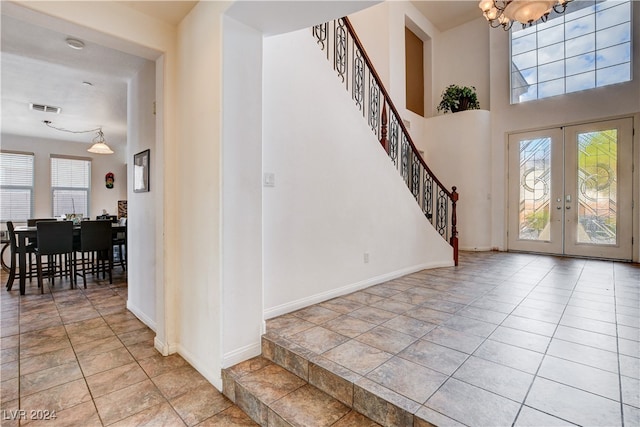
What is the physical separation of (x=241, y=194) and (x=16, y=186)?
7.73 meters

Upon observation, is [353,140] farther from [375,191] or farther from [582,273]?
[582,273]

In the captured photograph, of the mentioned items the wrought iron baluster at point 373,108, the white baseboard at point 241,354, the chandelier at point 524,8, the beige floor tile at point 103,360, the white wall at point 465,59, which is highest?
the white wall at point 465,59

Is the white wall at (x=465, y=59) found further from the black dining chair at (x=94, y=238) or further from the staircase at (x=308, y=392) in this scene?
the black dining chair at (x=94, y=238)

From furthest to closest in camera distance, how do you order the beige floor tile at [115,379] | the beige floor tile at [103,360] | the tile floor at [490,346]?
the beige floor tile at [103,360]
the beige floor tile at [115,379]
the tile floor at [490,346]

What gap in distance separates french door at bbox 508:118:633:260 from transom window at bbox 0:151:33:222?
35.3 ft

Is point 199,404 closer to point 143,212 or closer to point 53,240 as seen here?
point 143,212

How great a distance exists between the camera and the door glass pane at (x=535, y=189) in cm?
593

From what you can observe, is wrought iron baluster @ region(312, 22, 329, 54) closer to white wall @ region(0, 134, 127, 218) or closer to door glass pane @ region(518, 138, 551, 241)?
door glass pane @ region(518, 138, 551, 241)

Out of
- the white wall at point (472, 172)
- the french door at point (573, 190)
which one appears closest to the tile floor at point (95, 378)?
the white wall at point (472, 172)

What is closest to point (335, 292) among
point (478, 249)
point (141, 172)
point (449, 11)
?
point (141, 172)

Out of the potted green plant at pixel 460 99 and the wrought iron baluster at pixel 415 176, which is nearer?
the wrought iron baluster at pixel 415 176

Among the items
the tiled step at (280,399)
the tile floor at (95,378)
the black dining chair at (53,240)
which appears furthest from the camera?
the black dining chair at (53,240)

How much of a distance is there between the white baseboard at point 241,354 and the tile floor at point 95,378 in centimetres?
21

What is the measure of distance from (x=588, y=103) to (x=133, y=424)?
7786 mm
